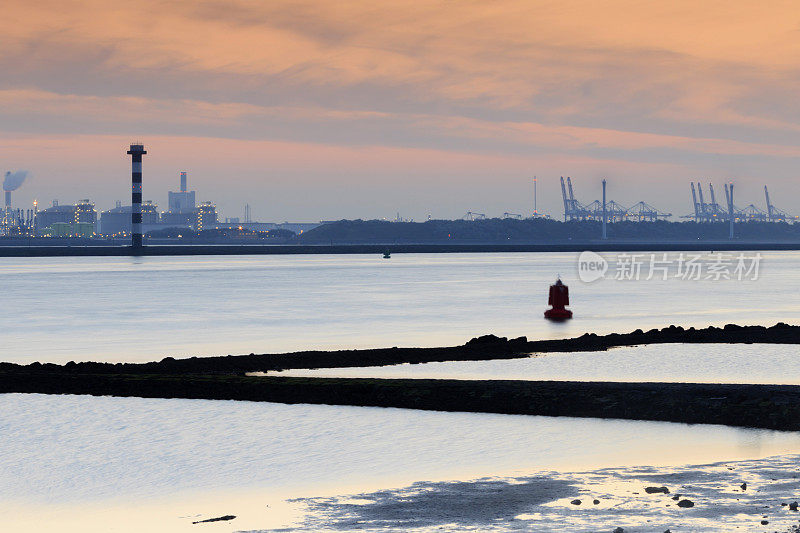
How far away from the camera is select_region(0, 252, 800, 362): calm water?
34.3m

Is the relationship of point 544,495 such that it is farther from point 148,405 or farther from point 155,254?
point 155,254

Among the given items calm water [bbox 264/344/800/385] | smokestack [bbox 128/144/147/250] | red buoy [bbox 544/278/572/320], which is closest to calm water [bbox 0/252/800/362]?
red buoy [bbox 544/278/572/320]

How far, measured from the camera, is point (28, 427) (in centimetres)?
1577

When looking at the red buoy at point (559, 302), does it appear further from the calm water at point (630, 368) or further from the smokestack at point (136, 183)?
the smokestack at point (136, 183)

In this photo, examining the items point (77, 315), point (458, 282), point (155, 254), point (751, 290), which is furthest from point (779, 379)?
point (155, 254)

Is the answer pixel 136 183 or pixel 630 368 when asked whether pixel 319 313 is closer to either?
pixel 630 368

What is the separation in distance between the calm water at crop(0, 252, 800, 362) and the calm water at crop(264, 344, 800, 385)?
8308mm

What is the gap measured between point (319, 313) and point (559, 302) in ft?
38.0

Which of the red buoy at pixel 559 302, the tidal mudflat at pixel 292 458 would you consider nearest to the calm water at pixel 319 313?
the red buoy at pixel 559 302

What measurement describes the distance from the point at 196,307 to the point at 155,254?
437ft

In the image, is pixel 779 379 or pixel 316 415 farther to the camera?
pixel 779 379

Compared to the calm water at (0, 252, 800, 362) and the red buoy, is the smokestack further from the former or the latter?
the red buoy

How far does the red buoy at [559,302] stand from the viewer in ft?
139

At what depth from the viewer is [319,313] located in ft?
160
